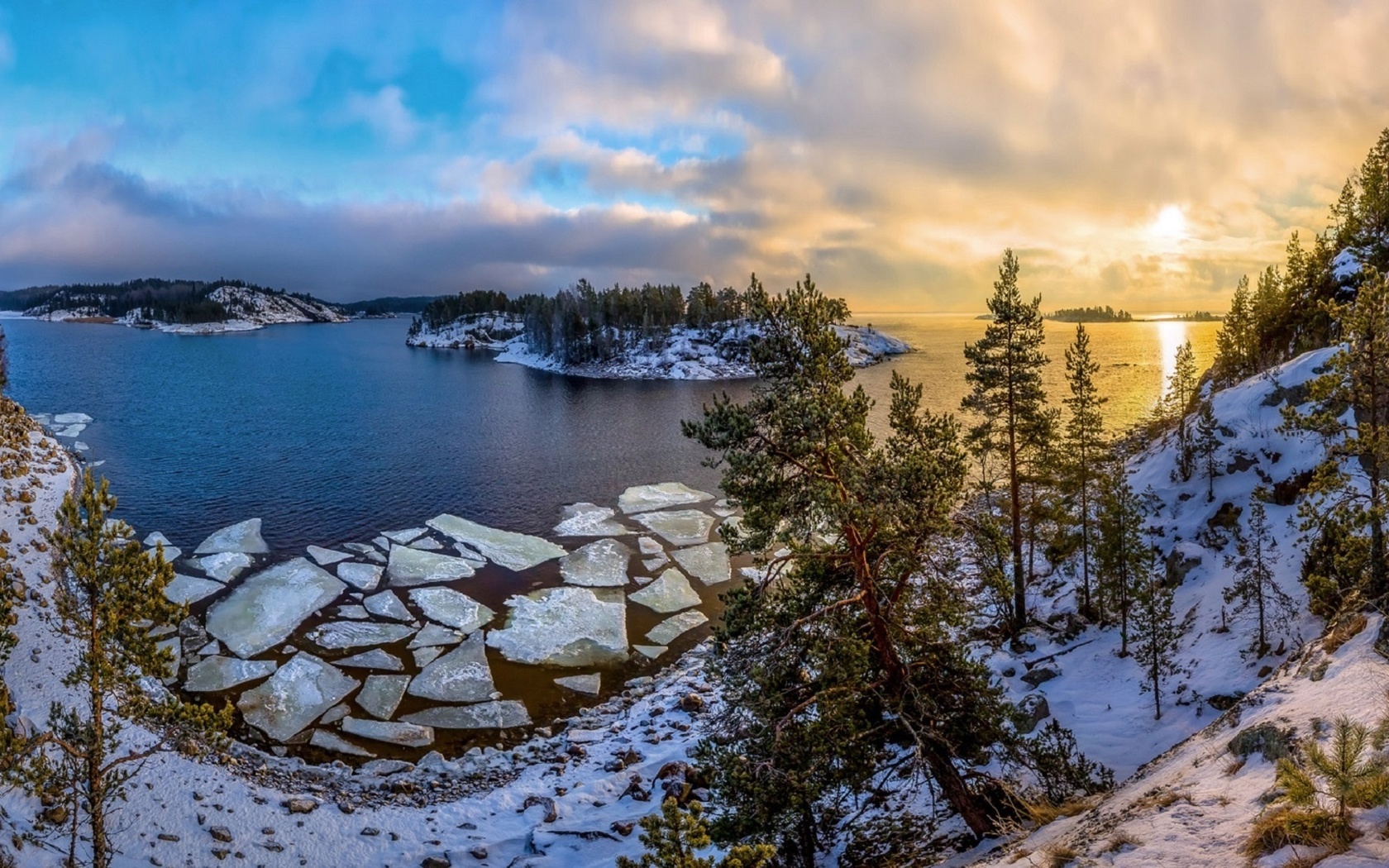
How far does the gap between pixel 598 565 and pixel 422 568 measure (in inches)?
360

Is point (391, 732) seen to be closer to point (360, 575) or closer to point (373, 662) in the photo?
point (373, 662)

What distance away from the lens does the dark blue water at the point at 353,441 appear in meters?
41.6

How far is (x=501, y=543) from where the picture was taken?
36344mm

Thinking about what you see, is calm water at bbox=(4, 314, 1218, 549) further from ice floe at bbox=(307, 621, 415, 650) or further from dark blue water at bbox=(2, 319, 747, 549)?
ice floe at bbox=(307, 621, 415, 650)

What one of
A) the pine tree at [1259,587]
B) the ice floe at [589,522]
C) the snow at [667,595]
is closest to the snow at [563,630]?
the snow at [667,595]

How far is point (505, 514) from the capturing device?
4181 centimetres

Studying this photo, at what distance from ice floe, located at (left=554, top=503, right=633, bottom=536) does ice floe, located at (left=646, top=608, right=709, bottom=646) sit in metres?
10.4

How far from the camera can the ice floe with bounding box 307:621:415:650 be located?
83.0 feet

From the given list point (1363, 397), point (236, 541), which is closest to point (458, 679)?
point (236, 541)

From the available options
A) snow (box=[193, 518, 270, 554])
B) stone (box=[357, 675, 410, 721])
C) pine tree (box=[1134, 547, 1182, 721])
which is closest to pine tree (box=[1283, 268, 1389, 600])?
pine tree (box=[1134, 547, 1182, 721])

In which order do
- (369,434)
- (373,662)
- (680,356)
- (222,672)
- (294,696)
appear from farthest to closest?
(680,356), (369,434), (373,662), (222,672), (294,696)

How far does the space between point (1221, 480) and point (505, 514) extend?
1499 inches

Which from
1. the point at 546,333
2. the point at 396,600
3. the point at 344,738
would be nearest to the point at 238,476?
the point at 396,600

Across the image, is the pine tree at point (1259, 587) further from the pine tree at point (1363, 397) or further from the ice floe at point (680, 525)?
the ice floe at point (680, 525)
